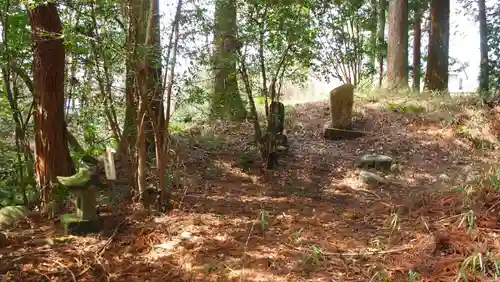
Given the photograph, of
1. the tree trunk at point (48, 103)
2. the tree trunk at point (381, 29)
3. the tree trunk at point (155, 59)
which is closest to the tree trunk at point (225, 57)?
the tree trunk at point (155, 59)

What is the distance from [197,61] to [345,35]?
7.01 meters

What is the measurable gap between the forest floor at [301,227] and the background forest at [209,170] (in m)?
0.02

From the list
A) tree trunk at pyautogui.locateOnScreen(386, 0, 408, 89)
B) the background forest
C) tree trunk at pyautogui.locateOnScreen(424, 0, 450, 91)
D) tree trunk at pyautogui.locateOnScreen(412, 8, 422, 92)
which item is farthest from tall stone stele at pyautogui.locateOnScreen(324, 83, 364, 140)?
tree trunk at pyautogui.locateOnScreen(412, 8, 422, 92)

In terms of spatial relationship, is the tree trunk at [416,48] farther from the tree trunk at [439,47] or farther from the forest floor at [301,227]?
the forest floor at [301,227]

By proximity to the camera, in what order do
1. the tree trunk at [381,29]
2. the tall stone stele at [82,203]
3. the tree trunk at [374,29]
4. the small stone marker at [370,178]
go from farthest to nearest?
1. the tree trunk at [381,29]
2. the tree trunk at [374,29]
3. the small stone marker at [370,178]
4. the tall stone stele at [82,203]

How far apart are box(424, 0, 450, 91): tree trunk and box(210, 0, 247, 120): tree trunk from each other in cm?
554

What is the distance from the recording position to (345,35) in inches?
421

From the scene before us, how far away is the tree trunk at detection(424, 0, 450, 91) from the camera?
32.0 ft

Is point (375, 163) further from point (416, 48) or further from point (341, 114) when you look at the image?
point (416, 48)

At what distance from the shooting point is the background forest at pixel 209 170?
3.36 meters

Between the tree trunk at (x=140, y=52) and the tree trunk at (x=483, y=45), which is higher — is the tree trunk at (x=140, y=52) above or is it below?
below

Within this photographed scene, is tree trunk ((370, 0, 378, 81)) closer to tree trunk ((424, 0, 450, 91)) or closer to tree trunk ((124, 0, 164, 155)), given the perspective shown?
tree trunk ((424, 0, 450, 91))

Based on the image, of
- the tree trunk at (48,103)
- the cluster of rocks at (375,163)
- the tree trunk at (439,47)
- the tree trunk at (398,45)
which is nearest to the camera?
the tree trunk at (48,103)

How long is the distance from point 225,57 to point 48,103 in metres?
2.45
